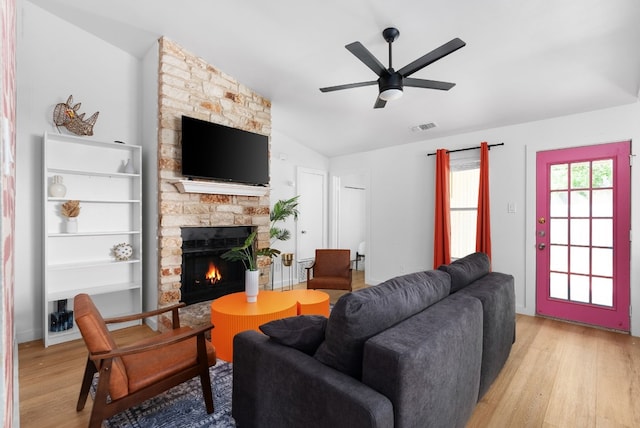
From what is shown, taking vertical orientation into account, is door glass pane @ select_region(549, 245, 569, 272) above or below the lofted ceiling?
below

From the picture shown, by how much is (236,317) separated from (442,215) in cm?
324

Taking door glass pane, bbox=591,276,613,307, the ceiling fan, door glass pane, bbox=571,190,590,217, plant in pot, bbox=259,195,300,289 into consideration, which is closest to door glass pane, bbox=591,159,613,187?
door glass pane, bbox=571,190,590,217

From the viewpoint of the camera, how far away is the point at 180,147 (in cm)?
350

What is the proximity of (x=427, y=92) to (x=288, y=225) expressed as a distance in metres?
3.01

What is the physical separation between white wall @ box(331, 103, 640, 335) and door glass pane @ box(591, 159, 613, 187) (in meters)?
0.20

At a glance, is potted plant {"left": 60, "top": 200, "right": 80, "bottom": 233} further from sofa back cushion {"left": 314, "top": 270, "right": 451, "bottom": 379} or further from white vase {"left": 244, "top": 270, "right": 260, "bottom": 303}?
sofa back cushion {"left": 314, "top": 270, "right": 451, "bottom": 379}

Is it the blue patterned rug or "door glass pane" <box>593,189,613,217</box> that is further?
"door glass pane" <box>593,189,613,217</box>

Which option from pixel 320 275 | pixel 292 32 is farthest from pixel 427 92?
pixel 320 275

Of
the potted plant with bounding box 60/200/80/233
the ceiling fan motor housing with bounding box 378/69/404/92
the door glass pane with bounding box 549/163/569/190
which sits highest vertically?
the ceiling fan motor housing with bounding box 378/69/404/92

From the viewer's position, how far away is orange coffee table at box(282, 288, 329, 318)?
9.55 feet

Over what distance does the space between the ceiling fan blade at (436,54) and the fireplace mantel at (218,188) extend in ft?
7.75

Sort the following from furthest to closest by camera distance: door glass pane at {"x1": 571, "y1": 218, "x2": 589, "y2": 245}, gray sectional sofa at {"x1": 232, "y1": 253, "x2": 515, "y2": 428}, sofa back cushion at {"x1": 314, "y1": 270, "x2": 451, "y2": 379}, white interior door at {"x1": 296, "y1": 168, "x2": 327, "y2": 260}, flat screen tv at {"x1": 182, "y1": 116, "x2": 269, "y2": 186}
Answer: white interior door at {"x1": 296, "y1": 168, "x2": 327, "y2": 260} → door glass pane at {"x1": 571, "y1": 218, "x2": 589, "y2": 245} → flat screen tv at {"x1": 182, "y1": 116, "x2": 269, "y2": 186} → sofa back cushion at {"x1": 314, "y1": 270, "x2": 451, "y2": 379} → gray sectional sofa at {"x1": 232, "y1": 253, "x2": 515, "y2": 428}

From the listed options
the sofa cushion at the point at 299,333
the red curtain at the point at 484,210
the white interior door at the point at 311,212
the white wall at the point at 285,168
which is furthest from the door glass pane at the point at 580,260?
the white wall at the point at 285,168

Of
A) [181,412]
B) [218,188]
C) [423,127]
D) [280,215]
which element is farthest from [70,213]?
[423,127]
